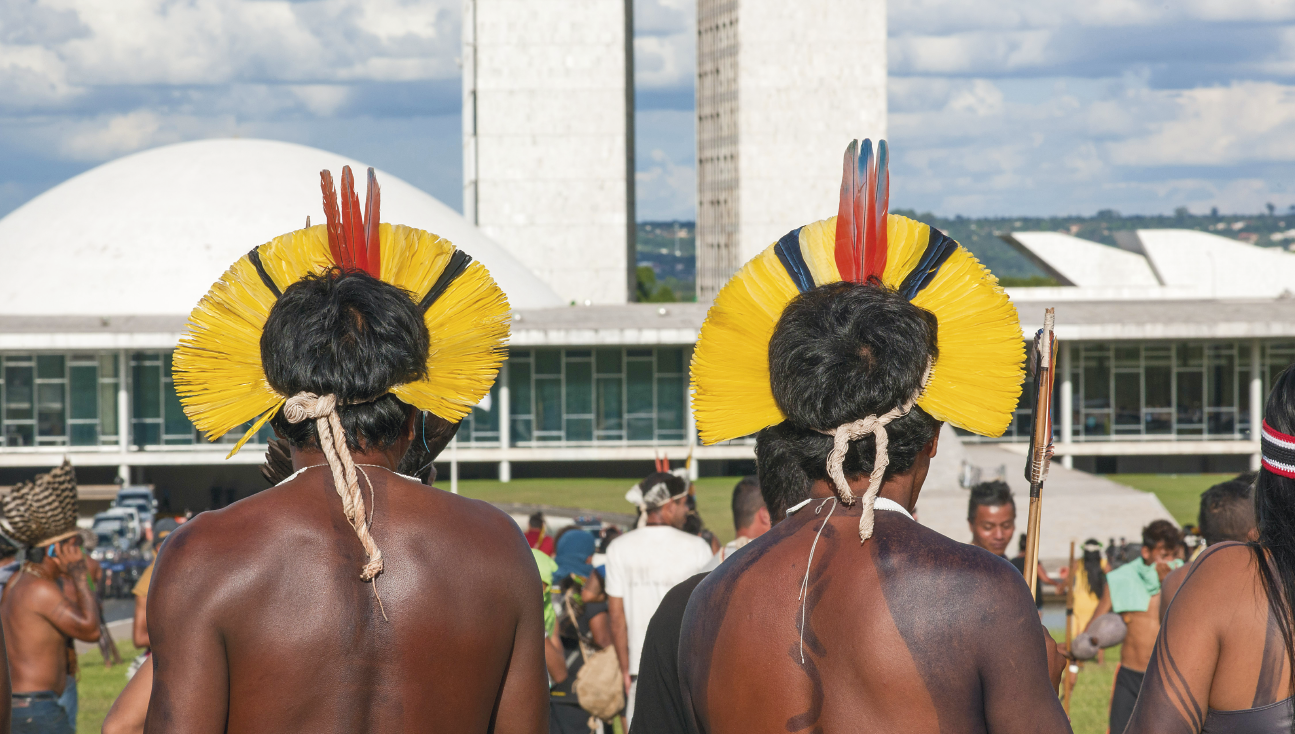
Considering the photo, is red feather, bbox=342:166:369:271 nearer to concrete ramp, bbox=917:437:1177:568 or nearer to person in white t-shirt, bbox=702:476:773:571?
person in white t-shirt, bbox=702:476:773:571

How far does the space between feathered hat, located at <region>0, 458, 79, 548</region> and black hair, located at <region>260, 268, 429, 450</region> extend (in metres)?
3.90

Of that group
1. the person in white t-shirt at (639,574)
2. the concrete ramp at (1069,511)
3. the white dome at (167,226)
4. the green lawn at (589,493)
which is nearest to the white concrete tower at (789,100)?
the white dome at (167,226)

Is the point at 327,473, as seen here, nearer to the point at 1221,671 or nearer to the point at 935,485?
the point at 1221,671

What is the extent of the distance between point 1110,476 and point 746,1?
84.1 ft

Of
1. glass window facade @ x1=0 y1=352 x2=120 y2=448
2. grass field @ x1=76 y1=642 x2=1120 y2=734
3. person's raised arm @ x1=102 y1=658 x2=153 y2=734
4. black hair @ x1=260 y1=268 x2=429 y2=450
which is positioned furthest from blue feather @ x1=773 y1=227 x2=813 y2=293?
glass window facade @ x1=0 y1=352 x2=120 y2=448

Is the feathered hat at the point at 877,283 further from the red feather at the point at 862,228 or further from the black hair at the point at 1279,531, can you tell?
the black hair at the point at 1279,531

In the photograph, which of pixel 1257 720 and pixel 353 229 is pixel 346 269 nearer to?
pixel 353 229

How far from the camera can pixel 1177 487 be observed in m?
30.9

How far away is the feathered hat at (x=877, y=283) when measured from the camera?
2.26 metres

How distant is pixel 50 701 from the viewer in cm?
567

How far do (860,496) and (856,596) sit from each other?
0.65 feet

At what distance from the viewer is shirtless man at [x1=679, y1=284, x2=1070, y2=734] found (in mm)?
1985

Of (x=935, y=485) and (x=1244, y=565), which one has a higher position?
(x=1244, y=565)

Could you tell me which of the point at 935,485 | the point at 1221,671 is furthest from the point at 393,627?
the point at 935,485
